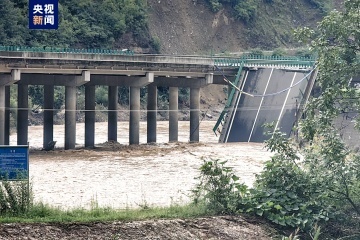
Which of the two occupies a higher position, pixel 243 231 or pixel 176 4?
pixel 176 4

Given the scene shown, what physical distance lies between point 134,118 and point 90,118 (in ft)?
8.66

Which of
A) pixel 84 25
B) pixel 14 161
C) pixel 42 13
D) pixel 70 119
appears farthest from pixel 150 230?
pixel 84 25

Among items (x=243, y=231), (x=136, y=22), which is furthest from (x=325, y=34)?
(x=136, y=22)

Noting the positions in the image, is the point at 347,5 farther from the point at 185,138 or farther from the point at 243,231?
the point at 185,138

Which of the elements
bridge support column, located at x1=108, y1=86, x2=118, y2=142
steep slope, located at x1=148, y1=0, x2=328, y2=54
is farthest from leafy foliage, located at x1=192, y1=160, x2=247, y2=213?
steep slope, located at x1=148, y1=0, x2=328, y2=54

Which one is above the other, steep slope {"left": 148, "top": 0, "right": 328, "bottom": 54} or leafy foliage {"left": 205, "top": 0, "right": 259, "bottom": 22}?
leafy foliage {"left": 205, "top": 0, "right": 259, "bottom": 22}

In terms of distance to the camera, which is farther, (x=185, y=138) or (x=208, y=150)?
(x=185, y=138)

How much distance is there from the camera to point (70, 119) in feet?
200

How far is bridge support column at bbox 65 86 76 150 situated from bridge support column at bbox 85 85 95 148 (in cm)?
213

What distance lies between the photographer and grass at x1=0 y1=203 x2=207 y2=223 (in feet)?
89.7

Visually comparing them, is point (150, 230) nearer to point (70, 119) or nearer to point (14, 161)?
point (14, 161)

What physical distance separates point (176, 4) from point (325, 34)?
329 feet

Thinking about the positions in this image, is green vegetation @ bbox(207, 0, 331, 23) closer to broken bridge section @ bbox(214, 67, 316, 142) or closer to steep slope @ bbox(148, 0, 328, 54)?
steep slope @ bbox(148, 0, 328, 54)

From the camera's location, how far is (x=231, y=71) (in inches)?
2810
